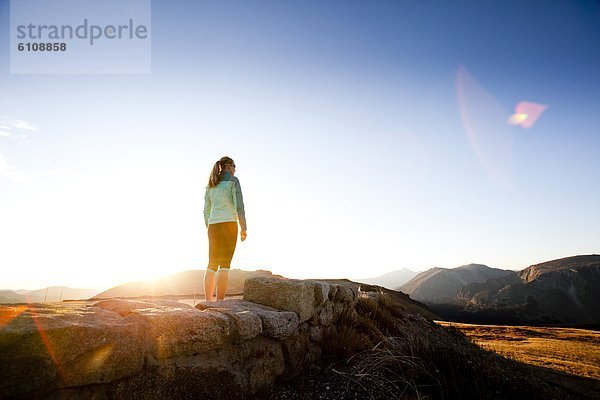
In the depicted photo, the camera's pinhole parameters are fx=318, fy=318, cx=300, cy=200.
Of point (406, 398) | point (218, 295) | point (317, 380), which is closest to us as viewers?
point (406, 398)

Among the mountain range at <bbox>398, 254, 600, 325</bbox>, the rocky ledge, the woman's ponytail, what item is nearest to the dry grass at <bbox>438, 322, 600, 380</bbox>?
the rocky ledge

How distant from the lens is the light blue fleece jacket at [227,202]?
4.85 meters

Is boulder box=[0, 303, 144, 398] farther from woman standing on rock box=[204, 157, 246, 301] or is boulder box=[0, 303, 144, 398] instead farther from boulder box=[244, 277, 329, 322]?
woman standing on rock box=[204, 157, 246, 301]

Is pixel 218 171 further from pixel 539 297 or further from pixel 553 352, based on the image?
pixel 539 297

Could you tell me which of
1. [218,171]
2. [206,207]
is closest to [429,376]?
[206,207]

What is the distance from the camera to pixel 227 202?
4898 mm

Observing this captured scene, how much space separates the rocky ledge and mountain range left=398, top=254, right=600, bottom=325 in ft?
255

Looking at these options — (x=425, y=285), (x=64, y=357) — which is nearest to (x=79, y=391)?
(x=64, y=357)

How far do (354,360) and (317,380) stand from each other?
0.77 m

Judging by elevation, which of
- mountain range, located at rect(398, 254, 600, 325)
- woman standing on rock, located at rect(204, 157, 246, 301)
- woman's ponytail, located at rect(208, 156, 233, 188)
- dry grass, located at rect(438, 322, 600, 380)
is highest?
woman's ponytail, located at rect(208, 156, 233, 188)

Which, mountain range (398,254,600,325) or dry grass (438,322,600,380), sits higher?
dry grass (438,322,600,380)

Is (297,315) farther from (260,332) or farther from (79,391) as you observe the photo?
(79,391)

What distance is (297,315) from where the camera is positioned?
401cm

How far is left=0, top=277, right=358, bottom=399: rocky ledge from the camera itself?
1.76 m
